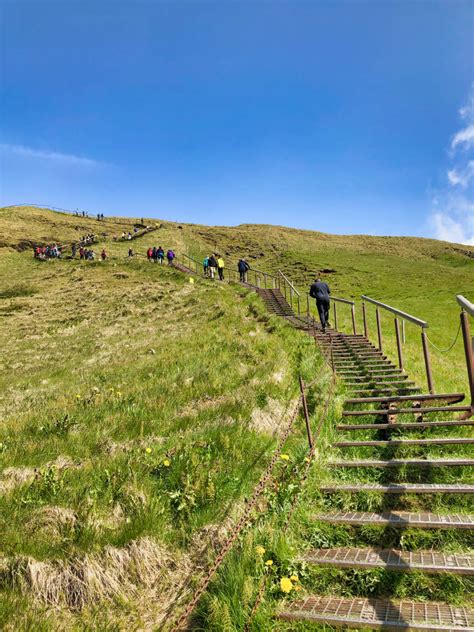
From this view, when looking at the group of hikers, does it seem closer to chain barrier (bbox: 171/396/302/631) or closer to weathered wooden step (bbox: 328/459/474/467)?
weathered wooden step (bbox: 328/459/474/467)

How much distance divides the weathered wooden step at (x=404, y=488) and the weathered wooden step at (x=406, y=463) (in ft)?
1.14

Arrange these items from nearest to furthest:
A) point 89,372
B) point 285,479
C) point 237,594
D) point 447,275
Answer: point 237,594 < point 285,479 < point 89,372 < point 447,275

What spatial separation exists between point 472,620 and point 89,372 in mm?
11603

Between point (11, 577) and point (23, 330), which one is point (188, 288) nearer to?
point (23, 330)

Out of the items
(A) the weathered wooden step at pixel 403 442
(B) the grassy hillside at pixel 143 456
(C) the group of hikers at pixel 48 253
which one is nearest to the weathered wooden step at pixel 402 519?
(B) the grassy hillside at pixel 143 456

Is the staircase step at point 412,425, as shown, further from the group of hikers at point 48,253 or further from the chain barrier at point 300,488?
the group of hikers at point 48,253

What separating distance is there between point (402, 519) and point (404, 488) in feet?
1.77

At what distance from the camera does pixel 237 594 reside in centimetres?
331

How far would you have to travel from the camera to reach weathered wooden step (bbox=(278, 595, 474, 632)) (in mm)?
3066

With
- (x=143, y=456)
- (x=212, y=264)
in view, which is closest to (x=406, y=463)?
(x=143, y=456)

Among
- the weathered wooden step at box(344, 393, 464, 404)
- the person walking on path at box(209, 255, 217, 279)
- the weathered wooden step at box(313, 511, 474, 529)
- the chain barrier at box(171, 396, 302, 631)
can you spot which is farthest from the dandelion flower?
the person walking on path at box(209, 255, 217, 279)

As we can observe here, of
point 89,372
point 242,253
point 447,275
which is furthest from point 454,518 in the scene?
point 242,253

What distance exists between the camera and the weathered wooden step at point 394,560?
3586 millimetres

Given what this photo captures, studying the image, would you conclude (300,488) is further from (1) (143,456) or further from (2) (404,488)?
(1) (143,456)
